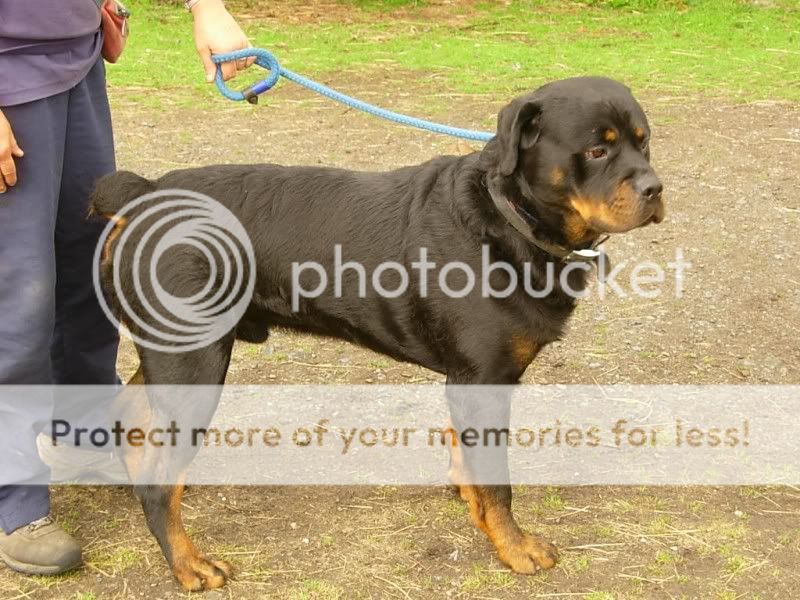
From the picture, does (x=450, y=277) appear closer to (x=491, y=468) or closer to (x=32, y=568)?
(x=491, y=468)

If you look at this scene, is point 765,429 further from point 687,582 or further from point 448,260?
point 448,260

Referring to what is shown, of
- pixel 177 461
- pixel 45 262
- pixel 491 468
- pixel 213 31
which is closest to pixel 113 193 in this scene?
pixel 45 262

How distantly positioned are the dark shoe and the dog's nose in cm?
220

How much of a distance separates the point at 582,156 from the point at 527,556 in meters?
1.35

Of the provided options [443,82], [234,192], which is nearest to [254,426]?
[234,192]

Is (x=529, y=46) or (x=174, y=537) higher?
(x=174, y=537)

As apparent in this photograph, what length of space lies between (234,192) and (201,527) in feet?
4.11

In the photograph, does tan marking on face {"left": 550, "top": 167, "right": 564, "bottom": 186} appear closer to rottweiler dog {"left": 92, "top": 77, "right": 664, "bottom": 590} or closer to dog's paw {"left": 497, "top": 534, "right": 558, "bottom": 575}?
rottweiler dog {"left": 92, "top": 77, "right": 664, "bottom": 590}

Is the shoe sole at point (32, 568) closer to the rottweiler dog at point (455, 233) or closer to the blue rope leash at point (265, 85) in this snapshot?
the rottweiler dog at point (455, 233)

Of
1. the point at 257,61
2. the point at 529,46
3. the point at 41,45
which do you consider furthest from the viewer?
the point at 529,46

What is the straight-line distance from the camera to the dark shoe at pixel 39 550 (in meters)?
3.25

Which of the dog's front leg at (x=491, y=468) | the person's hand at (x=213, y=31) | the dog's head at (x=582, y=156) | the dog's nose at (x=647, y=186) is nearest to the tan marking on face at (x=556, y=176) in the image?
the dog's head at (x=582, y=156)

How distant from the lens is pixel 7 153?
2.87m

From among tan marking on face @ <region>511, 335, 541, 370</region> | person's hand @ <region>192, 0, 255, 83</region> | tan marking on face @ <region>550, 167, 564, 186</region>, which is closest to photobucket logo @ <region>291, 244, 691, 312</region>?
tan marking on face @ <region>511, 335, 541, 370</region>
